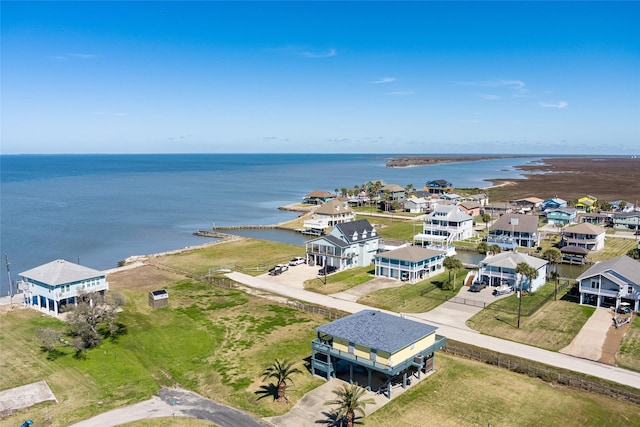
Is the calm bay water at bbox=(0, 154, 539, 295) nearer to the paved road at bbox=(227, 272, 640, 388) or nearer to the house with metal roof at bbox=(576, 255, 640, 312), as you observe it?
the paved road at bbox=(227, 272, 640, 388)

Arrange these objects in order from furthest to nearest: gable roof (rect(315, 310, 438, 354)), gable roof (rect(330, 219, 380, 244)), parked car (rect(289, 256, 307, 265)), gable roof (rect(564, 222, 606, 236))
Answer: gable roof (rect(564, 222, 606, 236)) → parked car (rect(289, 256, 307, 265)) → gable roof (rect(330, 219, 380, 244)) → gable roof (rect(315, 310, 438, 354))

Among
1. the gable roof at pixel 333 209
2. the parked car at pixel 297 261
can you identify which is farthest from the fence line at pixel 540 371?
the gable roof at pixel 333 209

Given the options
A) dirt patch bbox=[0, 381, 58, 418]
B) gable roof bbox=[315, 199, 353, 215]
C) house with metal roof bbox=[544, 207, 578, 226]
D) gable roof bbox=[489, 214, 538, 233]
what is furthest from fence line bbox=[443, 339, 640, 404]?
Answer: house with metal roof bbox=[544, 207, 578, 226]

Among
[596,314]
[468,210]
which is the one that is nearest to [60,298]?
[596,314]

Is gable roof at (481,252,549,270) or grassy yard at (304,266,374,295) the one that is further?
grassy yard at (304,266,374,295)

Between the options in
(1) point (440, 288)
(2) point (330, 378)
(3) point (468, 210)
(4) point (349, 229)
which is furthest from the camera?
(3) point (468, 210)

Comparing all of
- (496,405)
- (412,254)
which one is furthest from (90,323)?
(412,254)

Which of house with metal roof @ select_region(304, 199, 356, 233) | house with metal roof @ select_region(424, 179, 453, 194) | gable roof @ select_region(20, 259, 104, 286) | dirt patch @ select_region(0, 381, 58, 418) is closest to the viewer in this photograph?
dirt patch @ select_region(0, 381, 58, 418)

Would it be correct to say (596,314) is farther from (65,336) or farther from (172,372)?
(65,336)

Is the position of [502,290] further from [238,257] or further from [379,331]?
[238,257]
